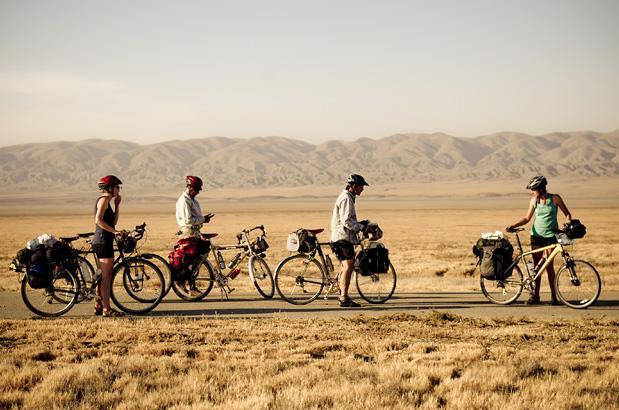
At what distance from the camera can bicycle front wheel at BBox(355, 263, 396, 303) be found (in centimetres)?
1070

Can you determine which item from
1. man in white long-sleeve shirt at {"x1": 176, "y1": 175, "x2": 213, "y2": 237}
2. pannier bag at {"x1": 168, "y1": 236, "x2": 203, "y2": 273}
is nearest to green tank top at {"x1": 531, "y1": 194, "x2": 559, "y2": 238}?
man in white long-sleeve shirt at {"x1": 176, "y1": 175, "x2": 213, "y2": 237}

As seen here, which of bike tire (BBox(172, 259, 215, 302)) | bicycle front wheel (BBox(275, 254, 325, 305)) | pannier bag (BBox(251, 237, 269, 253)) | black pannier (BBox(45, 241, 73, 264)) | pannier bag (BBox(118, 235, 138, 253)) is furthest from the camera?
pannier bag (BBox(251, 237, 269, 253))

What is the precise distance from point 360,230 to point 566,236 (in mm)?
3342

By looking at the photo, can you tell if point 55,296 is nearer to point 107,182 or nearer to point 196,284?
point 107,182

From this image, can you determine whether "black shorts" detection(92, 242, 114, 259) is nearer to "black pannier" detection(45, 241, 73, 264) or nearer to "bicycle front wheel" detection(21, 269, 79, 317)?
"black pannier" detection(45, 241, 73, 264)

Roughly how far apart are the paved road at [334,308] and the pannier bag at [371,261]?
611 millimetres

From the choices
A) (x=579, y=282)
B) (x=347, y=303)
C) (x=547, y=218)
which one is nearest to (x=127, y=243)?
(x=347, y=303)

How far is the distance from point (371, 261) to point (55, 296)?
16.6 feet

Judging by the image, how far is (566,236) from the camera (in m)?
10.1

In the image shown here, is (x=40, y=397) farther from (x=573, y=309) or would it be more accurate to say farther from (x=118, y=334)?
(x=573, y=309)

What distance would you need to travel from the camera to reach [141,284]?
32.6 feet

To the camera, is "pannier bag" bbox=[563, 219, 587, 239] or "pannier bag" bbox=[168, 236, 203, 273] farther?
"pannier bag" bbox=[168, 236, 203, 273]

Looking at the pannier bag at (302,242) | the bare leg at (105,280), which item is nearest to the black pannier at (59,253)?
the bare leg at (105,280)

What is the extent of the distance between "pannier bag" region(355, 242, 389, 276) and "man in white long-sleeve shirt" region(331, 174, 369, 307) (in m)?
0.22
